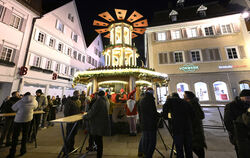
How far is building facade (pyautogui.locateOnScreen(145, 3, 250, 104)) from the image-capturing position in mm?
14984

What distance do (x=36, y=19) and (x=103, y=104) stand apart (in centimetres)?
1653

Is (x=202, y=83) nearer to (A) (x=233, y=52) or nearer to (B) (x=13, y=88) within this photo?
(A) (x=233, y=52)

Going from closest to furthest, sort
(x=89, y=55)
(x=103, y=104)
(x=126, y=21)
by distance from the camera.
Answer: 1. (x=103, y=104)
2. (x=126, y=21)
3. (x=89, y=55)

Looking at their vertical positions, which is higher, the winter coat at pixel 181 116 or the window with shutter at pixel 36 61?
the window with shutter at pixel 36 61

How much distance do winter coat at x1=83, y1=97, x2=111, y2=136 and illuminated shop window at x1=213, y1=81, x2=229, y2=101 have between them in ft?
57.4

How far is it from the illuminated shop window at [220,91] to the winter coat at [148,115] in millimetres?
16589

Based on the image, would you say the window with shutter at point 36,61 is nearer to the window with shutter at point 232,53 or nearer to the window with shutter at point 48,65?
the window with shutter at point 48,65

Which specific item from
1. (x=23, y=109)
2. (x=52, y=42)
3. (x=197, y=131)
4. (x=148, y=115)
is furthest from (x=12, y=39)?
(x=197, y=131)

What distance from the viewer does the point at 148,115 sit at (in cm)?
304

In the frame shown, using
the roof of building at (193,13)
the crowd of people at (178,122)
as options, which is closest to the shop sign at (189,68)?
the roof of building at (193,13)

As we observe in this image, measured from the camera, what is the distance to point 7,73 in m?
10.6

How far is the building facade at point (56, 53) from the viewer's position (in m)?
13.2

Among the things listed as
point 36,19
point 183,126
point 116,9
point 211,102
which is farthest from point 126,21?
point 211,102

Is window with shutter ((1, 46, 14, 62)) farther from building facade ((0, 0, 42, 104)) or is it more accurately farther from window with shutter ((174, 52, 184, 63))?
window with shutter ((174, 52, 184, 63))
